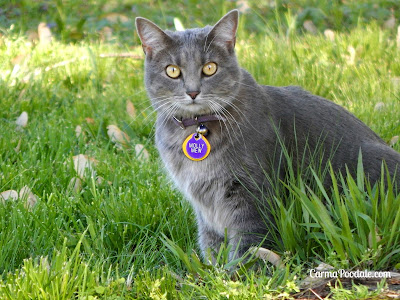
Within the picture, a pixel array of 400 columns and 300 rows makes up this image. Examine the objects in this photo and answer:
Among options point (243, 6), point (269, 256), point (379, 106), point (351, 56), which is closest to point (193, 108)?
point (269, 256)

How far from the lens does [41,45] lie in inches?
217

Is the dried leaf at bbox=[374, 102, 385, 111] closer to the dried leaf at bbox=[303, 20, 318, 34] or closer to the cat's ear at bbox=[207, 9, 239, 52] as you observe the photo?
the cat's ear at bbox=[207, 9, 239, 52]

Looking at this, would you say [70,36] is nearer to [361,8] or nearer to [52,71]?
[52,71]

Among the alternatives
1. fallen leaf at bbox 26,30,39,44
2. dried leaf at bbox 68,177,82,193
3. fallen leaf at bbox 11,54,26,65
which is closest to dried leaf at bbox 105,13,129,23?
fallen leaf at bbox 26,30,39,44

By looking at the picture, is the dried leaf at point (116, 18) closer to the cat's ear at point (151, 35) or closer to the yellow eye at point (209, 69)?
the cat's ear at point (151, 35)

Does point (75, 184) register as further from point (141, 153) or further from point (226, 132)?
point (226, 132)

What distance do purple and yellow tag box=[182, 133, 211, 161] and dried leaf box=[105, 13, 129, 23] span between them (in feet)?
15.2

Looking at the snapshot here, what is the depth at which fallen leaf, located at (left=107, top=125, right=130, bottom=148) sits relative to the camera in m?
3.97

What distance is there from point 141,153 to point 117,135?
359 millimetres

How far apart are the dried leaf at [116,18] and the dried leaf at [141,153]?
3.64 metres

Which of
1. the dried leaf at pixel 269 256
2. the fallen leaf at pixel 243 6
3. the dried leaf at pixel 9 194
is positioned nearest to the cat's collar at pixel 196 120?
the dried leaf at pixel 269 256

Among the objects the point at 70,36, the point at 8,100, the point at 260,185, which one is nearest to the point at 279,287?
the point at 260,185

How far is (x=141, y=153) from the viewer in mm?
3742

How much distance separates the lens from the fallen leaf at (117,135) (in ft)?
13.0
